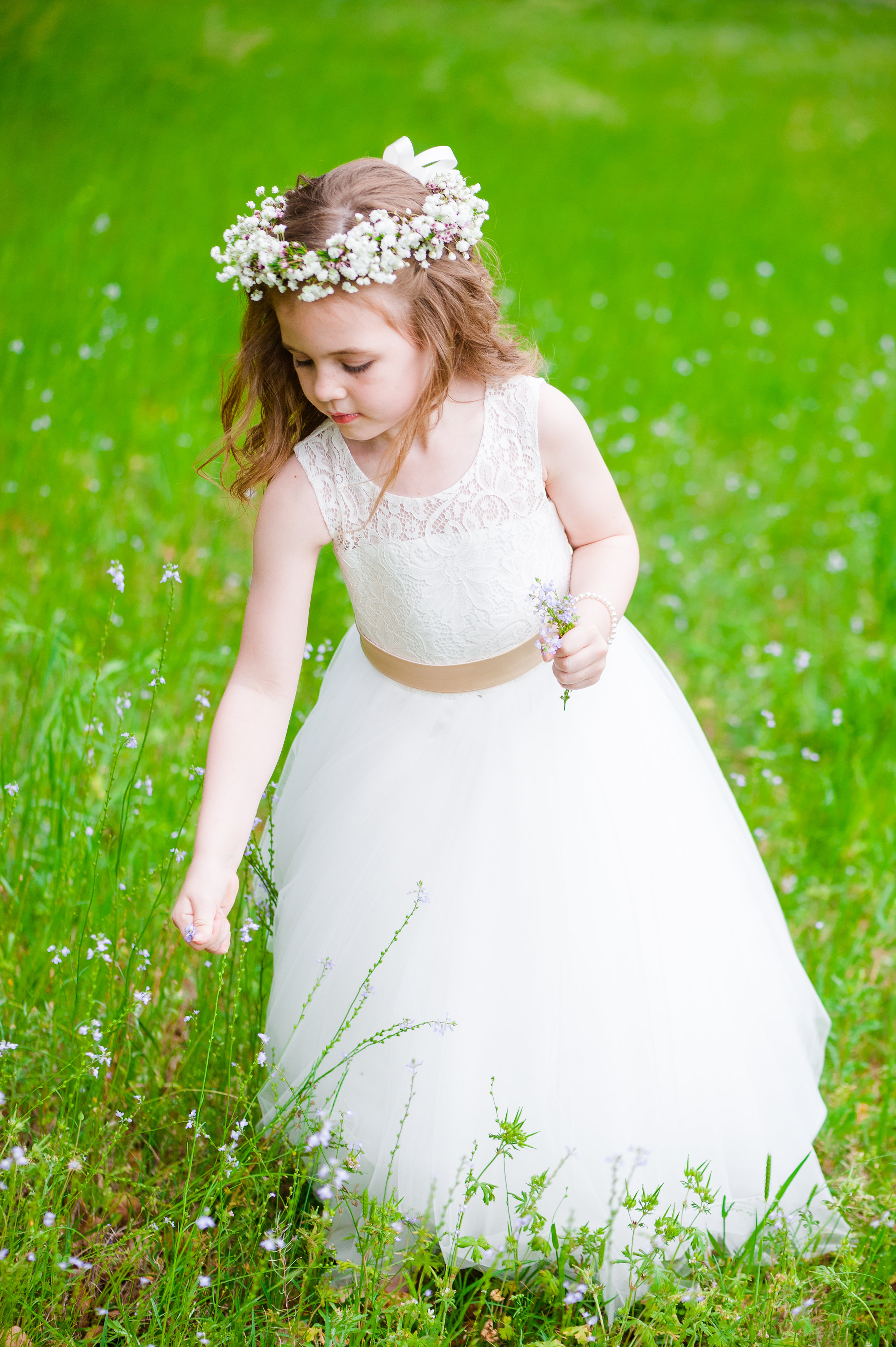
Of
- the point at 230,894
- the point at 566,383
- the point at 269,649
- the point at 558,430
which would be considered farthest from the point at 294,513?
→ the point at 566,383

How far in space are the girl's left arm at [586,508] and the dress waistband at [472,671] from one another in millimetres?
159

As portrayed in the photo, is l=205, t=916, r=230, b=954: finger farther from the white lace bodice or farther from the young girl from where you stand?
the white lace bodice

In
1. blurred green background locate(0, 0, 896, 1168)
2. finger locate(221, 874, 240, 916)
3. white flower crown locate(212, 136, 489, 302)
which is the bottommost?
finger locate(221, 874, 240, 916)

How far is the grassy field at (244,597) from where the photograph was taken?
1740 millimetres

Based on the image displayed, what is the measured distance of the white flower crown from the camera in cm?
163

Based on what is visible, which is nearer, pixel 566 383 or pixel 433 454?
pixel 433 454

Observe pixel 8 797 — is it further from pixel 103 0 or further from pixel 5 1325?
pixel 103 0

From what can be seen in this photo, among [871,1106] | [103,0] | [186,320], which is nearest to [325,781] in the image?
[871,1106]

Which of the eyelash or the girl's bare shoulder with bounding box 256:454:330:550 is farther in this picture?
the girl's bare shoulder with bounding box 256:454:330:550

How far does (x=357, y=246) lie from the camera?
63.9 inches

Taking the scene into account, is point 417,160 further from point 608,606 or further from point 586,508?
point 608,606

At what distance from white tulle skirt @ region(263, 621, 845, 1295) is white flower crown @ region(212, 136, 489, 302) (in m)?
0.78

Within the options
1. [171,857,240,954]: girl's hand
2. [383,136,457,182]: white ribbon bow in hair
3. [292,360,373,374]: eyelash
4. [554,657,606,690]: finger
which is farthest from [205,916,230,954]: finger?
[383,136,457,182]: white ribbon bow in hair

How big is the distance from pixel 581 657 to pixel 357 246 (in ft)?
2.46
